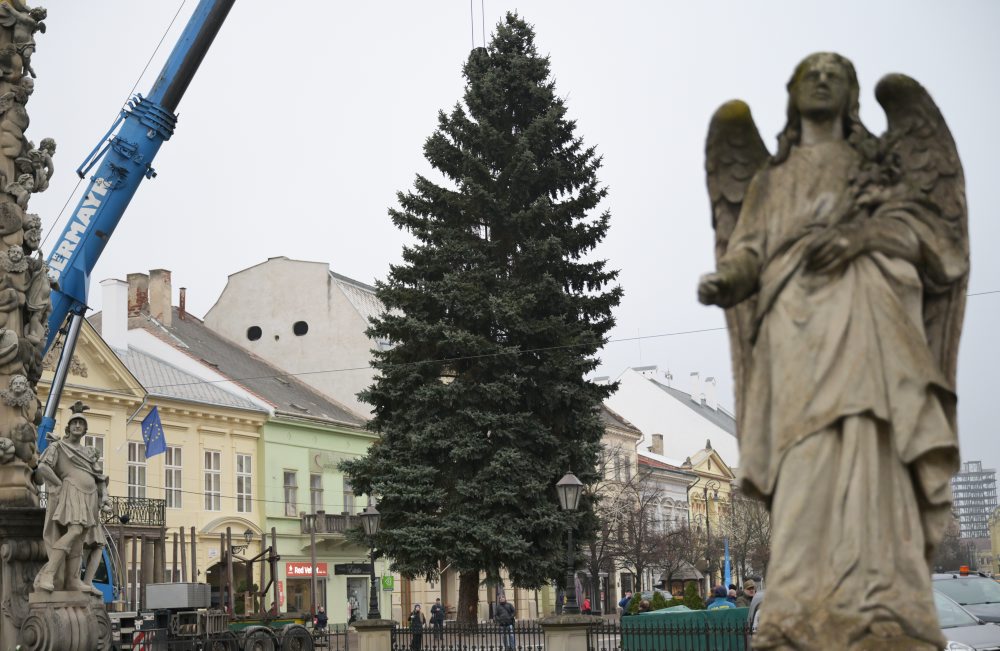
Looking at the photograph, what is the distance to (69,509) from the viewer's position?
35.5 ft

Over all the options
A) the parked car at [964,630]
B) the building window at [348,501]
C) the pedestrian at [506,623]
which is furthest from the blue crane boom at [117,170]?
the building window at [348,501]

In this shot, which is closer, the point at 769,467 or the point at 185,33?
the point at 769,467

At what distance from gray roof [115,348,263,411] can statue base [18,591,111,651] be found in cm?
3326

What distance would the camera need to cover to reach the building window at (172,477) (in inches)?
1705

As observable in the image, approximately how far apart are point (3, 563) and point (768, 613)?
854cm

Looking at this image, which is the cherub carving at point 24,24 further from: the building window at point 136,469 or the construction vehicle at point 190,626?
the building window at point 136,469

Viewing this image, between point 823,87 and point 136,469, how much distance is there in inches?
1578

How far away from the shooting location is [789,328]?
4637mm

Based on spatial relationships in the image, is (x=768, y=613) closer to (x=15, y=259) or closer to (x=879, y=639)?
(x=879, y=639)

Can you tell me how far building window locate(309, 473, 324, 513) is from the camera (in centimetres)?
5012

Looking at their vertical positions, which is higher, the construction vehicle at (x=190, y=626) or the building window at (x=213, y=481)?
the building window at (x=213, y=481)

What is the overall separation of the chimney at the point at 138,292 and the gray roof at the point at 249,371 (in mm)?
858

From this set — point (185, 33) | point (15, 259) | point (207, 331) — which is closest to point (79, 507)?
point (15, 259)

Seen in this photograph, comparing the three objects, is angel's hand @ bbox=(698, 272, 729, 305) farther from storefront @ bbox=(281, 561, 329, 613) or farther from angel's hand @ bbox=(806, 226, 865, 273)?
storefront @ bbox=(281, 561, 329, 613)
